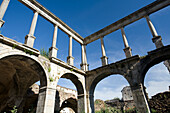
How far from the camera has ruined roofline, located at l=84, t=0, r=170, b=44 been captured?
8577 mm

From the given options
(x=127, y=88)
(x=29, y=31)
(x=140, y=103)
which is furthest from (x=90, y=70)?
(x=127, y=88)

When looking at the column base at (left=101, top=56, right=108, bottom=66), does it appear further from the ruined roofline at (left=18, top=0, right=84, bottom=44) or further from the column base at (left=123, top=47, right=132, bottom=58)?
the ruined roofline at (left=18, top=0, right=84, bottom=44)

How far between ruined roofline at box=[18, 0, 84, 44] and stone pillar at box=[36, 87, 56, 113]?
571 centimetres

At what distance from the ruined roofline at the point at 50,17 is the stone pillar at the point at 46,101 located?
5.71 meters

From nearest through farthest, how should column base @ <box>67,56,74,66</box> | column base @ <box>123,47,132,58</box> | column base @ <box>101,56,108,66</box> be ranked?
column base @ <box>123,47,132,58</box>
column base @ <box>67,56,74,66</box>
column base @ <box>101,56,108,66</box>

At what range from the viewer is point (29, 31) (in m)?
7.38

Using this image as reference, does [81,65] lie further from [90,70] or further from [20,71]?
[20,71]

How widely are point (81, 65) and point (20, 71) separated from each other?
17.2 feet

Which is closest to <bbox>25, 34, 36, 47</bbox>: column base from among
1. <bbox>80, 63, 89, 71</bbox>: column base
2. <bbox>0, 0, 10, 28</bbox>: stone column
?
<bbox>0, 0, 10, 28</bbox>: stone column

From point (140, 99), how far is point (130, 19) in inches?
260

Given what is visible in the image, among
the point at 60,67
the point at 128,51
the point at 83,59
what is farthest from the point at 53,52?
the point at 128,51

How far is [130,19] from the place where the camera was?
31.7ft

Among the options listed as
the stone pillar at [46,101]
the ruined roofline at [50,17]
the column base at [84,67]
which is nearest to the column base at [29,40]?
the ruined roofline at [50,17]

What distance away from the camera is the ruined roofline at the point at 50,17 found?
26.9 ft
